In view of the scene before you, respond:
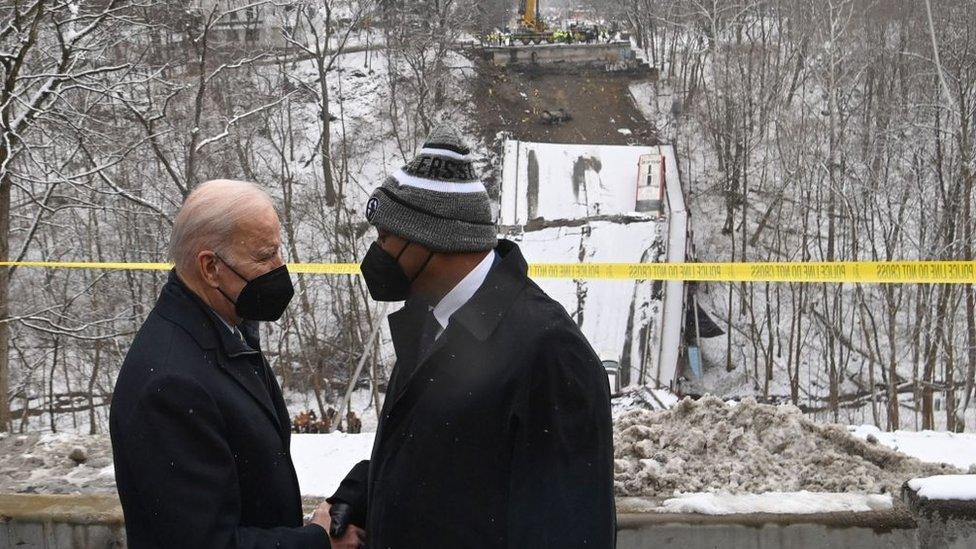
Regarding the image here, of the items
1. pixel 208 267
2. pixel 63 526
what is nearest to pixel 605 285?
pixel 63 526

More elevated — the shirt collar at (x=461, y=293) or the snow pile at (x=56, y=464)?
the shirt collar at (x=461, y=293)

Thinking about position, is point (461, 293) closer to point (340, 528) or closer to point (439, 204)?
point (439, 204)

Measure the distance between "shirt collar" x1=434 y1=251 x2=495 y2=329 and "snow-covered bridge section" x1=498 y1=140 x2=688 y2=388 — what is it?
58.0 feet

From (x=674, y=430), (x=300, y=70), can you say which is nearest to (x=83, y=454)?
(x=674, y=430)

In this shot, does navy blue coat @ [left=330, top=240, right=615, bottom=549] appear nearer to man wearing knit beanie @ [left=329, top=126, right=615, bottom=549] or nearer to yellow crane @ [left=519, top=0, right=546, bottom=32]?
man wearing knit beanie @ [left=329, top=126, right=615, bottom=549]

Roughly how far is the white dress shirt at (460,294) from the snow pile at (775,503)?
2186 millimetres

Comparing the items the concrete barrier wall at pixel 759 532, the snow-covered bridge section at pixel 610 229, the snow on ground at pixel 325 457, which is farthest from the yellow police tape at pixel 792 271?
the snow-covered bridge section at pixel 610 229

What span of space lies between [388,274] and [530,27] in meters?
38.9

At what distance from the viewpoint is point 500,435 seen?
207 centimetres

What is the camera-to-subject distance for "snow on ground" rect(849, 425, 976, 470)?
5.06 meters

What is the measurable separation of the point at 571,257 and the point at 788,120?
777 centimetres

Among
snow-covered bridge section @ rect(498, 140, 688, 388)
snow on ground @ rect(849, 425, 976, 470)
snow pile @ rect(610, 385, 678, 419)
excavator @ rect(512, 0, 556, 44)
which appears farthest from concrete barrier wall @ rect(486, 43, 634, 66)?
snow on ground @ rect(849, 425, 976, 470)

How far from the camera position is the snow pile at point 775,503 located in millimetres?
3979

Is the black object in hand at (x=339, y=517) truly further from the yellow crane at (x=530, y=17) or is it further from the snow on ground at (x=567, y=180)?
the yellow crane at (x=530, y=17)
